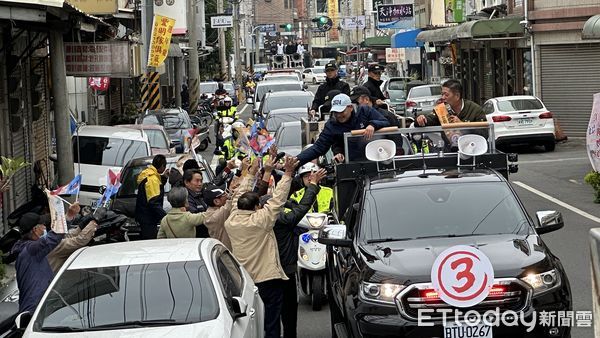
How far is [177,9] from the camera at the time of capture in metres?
42.2

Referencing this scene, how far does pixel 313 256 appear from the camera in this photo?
12445 millimetres

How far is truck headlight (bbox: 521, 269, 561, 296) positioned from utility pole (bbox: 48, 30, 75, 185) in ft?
42.8

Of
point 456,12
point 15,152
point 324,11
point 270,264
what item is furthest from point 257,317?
point 324,11

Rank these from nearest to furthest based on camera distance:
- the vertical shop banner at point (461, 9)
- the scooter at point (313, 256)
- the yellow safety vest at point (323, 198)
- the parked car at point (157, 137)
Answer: the scooter at point (313, 256)
the yellow safety vest at point (323, 198)
the parked car at point (157, 137)
the vertical shop banner at point (461, 9)

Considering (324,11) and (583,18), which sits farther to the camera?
(324,11)

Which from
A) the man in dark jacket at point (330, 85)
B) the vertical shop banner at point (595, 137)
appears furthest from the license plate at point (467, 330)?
the man in dark jacket at point (330, 85)

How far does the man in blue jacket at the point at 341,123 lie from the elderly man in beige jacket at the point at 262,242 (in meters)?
2.25

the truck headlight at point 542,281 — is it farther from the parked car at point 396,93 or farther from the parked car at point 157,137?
the parked car at point 396,93

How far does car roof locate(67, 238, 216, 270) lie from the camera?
848 centimetres

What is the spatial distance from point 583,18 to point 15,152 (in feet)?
60.5

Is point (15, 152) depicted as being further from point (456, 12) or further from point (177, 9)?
point (456, 12)

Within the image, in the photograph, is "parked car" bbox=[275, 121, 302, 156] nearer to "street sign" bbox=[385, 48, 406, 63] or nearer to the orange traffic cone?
the orange traffic cone

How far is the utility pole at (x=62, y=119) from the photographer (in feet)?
64.8

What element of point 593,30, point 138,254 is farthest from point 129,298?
point 593,30
